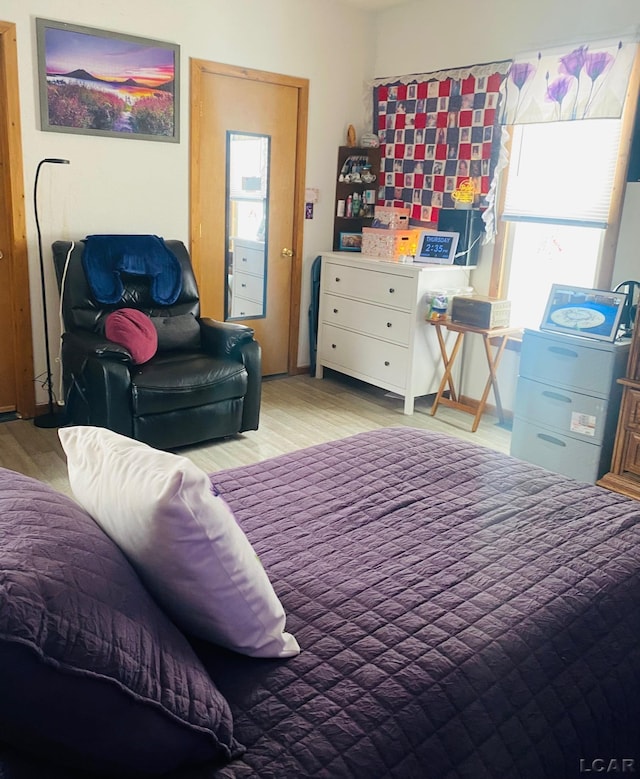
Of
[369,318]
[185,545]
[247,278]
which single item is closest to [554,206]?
[369,318]

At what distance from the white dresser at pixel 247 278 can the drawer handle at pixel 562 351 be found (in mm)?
2263

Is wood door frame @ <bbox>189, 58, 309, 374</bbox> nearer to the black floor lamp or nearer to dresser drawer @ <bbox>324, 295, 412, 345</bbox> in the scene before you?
dresser drawer @ <bbox>324, 295, 412, 345</bbox>

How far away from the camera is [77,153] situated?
3.93 meters

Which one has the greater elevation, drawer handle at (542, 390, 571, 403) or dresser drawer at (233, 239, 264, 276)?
dresser drawer at (233, 239, 264, 276)

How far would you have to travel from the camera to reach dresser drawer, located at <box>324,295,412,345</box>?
4.43 m

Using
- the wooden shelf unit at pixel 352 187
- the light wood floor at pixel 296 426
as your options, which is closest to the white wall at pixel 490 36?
the light wood floor at pixel 296 426

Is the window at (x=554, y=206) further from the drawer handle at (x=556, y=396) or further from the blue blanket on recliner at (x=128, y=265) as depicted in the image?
the blue blanket on recliner at (x=128, y=265)

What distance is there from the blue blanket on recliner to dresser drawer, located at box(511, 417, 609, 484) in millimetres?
2087

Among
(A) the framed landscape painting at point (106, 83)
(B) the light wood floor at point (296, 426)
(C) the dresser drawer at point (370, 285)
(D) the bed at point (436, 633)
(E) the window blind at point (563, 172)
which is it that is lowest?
(B) the light wood floor at point (296, 426)

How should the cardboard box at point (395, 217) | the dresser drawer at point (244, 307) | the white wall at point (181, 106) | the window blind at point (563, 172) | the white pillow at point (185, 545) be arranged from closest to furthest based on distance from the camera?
1. the white pillow at point (185, 545)
2. the window blind at point (563, 172)
3. the white wall at point (181, 106)
4. the cardboard box at point (395, 217)
5. the dresser drawer at point (244, 307)

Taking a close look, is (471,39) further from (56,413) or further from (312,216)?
(56,413)

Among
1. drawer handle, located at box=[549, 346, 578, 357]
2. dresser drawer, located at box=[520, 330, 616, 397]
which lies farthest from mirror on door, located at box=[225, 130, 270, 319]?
drawer handle, located at box=[549, 346, 578, 357]

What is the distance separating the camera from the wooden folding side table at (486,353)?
13.6 ft

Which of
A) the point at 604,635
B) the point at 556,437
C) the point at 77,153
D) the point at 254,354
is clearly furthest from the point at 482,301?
the point at 604,635
